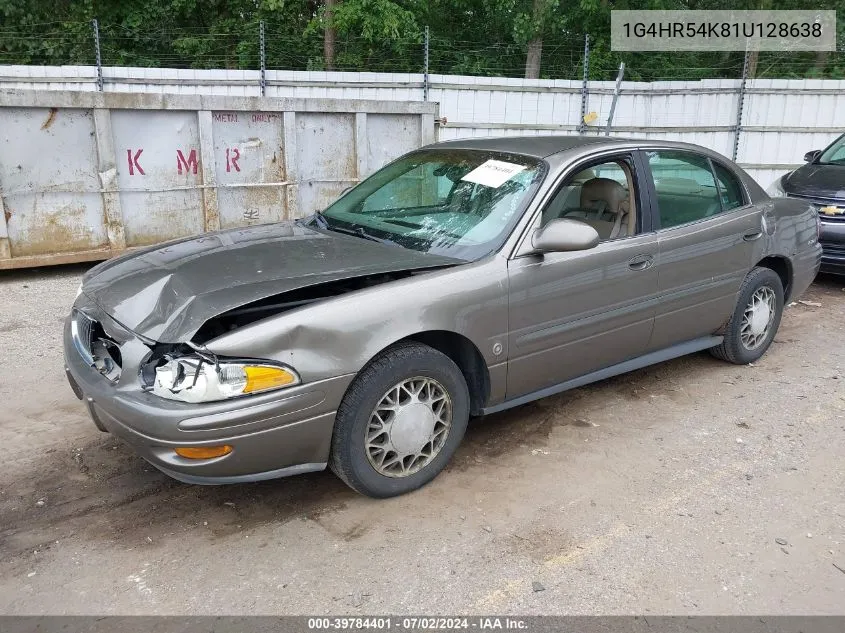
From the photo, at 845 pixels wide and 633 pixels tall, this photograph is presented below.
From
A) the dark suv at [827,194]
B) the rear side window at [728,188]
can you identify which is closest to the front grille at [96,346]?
the rear side window at [728,188]

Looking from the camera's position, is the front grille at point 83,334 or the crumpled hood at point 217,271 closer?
the crumpled hood at point 217,271

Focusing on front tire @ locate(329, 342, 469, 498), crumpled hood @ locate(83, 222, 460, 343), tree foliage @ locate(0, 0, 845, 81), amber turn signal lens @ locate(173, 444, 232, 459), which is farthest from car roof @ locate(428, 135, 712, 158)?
tree foliage @ locate(0, 0, 845, 81)

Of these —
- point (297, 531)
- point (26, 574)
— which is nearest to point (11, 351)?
point (26, 574)

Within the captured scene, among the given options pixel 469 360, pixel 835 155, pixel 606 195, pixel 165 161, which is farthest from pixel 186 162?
pixel 835 155

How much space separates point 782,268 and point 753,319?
531mm

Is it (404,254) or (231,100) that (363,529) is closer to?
(404,254)

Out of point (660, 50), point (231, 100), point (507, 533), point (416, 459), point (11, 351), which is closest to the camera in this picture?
point (507, 533)

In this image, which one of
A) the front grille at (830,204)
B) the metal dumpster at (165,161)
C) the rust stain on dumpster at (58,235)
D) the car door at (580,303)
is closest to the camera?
the car door at (580,303)

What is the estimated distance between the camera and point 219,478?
9.73ft

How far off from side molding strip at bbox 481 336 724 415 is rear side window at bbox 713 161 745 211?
910 millimetres

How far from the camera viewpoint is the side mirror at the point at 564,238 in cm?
355

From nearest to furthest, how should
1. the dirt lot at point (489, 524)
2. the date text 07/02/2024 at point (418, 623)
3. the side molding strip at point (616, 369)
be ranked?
the date text 07/02/2024 at point (418, 623) < the dirt lot at point (489, 524) < the side molding strip at point (616, 369)

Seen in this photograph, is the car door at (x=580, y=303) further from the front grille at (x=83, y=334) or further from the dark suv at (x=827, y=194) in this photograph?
the dark suv at (x=827, y=194)

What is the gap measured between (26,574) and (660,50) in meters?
18.2
